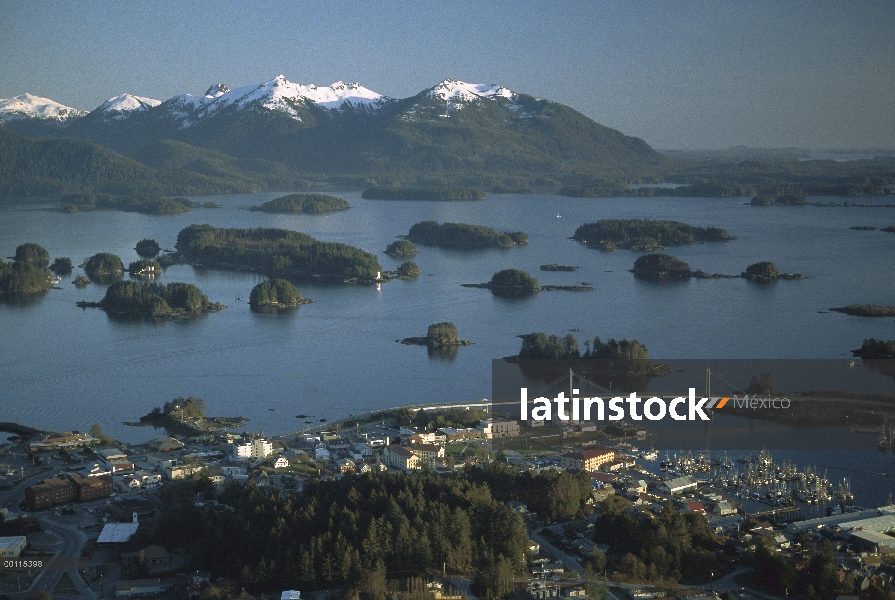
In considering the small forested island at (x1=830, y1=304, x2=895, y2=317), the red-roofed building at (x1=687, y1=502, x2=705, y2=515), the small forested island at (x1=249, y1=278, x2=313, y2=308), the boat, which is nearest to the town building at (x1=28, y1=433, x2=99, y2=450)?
the boat

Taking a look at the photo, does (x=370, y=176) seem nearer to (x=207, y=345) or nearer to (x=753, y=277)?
(x=753, y=277)

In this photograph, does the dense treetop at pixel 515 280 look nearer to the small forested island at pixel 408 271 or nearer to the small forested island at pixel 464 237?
the small forested island at pixel 408 271

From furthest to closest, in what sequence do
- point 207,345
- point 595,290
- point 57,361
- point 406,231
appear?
point 406,231, point 595,290, point 207,345, point 57,361

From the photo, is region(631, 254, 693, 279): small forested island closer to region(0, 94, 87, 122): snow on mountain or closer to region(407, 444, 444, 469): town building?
region(407, 444, 444, 469): town building

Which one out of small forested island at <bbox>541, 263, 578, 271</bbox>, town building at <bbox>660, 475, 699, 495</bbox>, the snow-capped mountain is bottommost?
town building at <bbox>660, 475, 699, 495</bbox>

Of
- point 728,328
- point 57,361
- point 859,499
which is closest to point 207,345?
point 57,361

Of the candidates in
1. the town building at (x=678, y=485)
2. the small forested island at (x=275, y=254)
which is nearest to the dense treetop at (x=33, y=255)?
the small forested island at (x=275, y=254)
